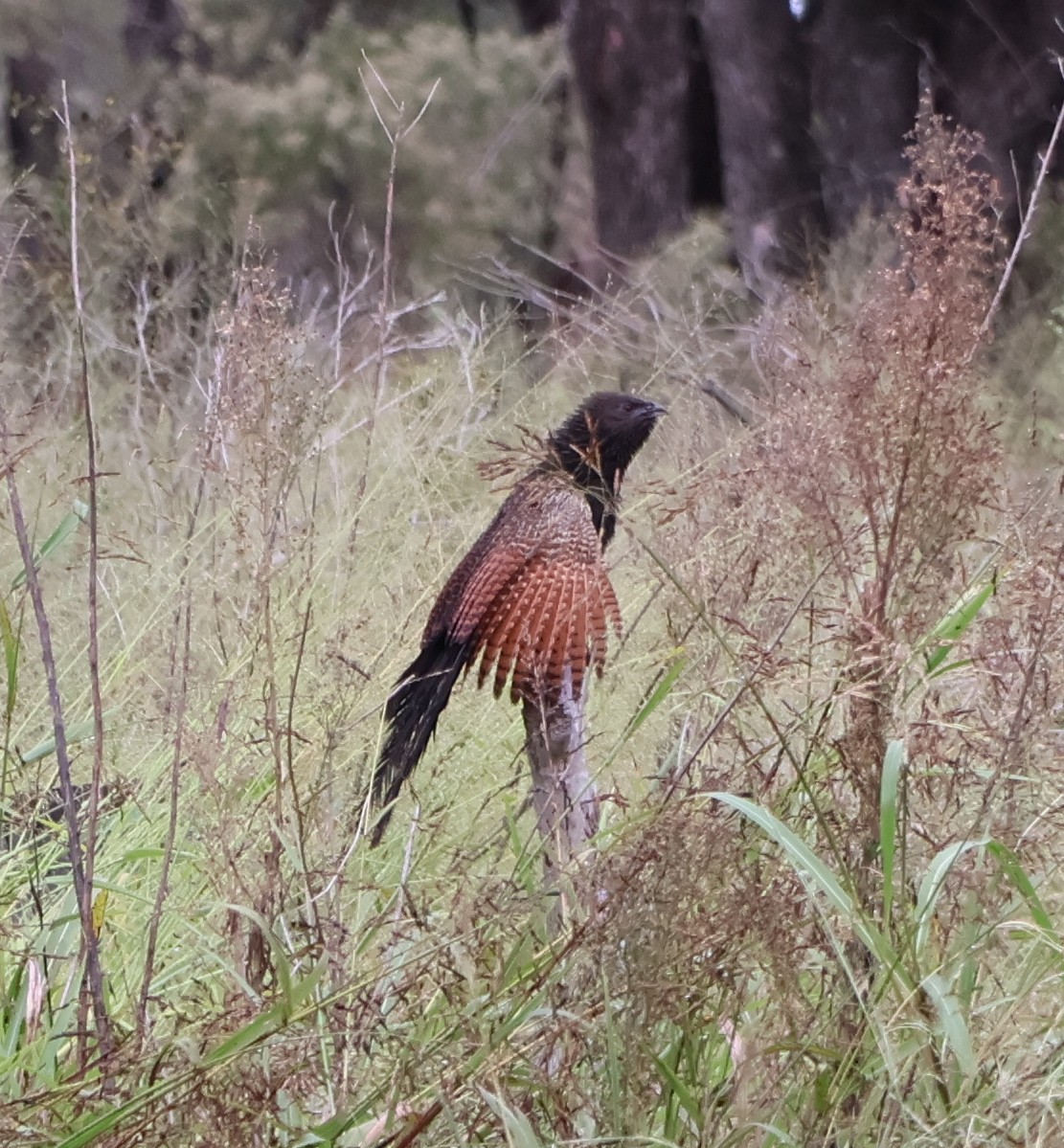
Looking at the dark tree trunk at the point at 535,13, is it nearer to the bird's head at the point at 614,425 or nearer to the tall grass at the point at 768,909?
the bird's head at the point at 614,425

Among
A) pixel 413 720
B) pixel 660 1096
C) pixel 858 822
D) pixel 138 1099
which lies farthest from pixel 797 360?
pixel 138 1099

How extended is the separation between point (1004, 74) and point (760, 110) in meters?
1.87

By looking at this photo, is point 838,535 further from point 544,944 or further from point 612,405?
point 612,405

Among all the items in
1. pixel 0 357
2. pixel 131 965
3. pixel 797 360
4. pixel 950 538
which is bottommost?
pixel 131 965

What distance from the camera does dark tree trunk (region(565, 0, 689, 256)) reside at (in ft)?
39.5

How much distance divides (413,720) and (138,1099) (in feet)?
2.62

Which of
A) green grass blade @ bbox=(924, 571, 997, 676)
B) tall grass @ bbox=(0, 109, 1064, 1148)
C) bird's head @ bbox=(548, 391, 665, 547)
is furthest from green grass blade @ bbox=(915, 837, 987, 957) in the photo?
bird's head @ bbox=(548, 391, 665, 547)

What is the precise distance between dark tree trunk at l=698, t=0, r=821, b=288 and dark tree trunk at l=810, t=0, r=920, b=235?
0.30 m

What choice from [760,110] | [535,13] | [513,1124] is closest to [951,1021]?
[513,1124]

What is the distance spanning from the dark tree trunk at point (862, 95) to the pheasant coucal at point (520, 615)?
9203 millimetres

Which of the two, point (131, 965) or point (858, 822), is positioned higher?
point (858, 822)

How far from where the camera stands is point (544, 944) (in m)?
1.59

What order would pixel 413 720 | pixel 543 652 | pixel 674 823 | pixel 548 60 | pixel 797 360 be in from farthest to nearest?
1. pixel 548 60
2. pixel 413 720
3. pixel 543 652
4. pixel 797 360
5. pixel 674 823

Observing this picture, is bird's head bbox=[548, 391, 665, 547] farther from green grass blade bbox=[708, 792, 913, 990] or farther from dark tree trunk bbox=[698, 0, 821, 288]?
dark tree trunk bbox=[698, 0, 821, 288]
